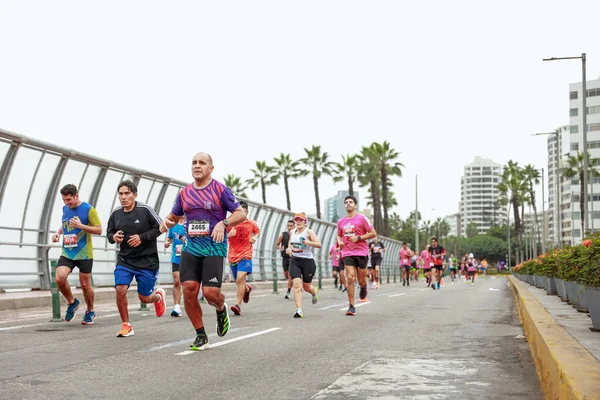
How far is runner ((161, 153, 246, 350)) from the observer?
24.1 feet

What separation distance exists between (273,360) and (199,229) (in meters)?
1.40

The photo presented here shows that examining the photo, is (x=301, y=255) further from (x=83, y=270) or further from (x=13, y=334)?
(x=13, y=334)

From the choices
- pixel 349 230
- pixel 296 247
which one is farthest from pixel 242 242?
pixel 349 230

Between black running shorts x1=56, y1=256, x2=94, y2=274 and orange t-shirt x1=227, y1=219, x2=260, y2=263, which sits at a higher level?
orange t-shirt x1=227, y1=219, x2=260, y2=263

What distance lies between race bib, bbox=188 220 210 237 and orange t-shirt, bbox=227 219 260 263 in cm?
568

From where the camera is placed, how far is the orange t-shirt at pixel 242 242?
13094 millimetres

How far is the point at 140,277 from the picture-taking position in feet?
29.2

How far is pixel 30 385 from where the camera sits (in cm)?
541

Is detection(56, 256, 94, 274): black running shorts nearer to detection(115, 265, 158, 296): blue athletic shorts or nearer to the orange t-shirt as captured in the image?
detection(115, 265, 158, 296): blue athletic shorts

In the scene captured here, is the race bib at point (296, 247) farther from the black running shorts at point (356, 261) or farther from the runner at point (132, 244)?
the runner at point (132, 244)

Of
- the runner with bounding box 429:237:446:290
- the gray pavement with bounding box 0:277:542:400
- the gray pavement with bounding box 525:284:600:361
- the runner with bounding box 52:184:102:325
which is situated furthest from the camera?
the runner with bounding box 429:237:446:290

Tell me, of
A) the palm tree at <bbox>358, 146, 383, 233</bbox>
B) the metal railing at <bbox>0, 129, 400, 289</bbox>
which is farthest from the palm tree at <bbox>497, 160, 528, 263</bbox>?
the metal railing at <bbox>0, 129, 400, 289</bbox>

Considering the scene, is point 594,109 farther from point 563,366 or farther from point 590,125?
point 563,366

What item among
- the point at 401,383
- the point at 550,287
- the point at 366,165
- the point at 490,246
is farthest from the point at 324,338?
the point at 490,246
